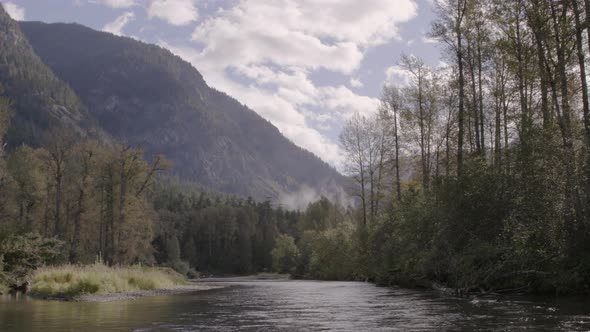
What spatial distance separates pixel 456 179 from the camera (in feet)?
87.4

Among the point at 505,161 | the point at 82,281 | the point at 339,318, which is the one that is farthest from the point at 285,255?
the point at 339,318

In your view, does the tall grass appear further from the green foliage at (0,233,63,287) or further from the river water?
the river water

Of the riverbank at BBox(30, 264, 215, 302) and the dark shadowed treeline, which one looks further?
the riverbank at BBox(30, 264, 215, 302)

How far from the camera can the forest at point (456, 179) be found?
19.4 m

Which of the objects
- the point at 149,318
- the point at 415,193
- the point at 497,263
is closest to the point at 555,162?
the point at 497,263

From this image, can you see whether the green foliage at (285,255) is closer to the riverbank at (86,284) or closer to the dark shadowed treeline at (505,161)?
the dark shadowed treeline at (505,161)

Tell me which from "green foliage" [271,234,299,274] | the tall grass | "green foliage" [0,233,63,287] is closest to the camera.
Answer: the tall grass

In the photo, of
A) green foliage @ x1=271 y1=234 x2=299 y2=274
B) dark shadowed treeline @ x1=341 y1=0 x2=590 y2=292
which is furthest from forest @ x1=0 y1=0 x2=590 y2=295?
green foliage @ x1=271 y1=234 x2=299 y2=274

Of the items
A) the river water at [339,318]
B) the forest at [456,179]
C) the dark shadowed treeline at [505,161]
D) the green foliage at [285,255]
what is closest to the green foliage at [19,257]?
the forest at [456,179]

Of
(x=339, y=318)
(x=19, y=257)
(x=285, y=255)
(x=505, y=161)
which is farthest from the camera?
(x=285, y=255)

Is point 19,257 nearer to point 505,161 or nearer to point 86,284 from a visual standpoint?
point 86,284

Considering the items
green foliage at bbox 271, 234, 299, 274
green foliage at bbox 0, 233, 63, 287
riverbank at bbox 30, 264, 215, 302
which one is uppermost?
green foliage at bbox 0, 233, 63, 287

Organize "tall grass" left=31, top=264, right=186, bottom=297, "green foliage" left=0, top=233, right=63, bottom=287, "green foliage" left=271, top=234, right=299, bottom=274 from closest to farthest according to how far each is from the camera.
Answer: "tall grass" left=31, top=264, right=186, bottom=297 < "green foliage" left=0, top=233, right=63, bottom=287 < "green foliage" left=271, top=234, right=299, bottom=274

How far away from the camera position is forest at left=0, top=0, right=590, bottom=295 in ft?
63.8
